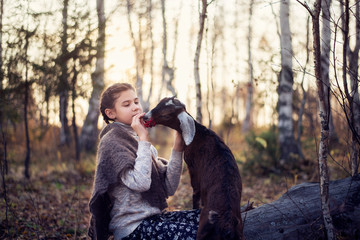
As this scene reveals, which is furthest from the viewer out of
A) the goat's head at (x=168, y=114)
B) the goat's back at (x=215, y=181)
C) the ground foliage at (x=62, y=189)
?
the ground foliage at (x=62, y=189)

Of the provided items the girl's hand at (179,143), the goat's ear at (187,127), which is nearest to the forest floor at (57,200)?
the girl's hand at (179,143)

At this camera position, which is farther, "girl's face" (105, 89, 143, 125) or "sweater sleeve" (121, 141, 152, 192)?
"girl's face" (105, 89, 143, 125)

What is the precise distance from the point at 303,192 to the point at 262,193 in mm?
3548

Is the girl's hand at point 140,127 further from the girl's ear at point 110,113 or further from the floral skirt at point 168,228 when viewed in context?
the floral skirt at point 168,228

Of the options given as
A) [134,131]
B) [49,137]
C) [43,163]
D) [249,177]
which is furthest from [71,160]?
[134,131]

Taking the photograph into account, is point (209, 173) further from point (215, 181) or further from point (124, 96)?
point (124, 96)

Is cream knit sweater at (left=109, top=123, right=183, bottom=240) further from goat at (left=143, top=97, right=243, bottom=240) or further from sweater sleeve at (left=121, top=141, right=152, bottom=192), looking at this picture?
goat at (left=143, top=97, right=243, bottom=240)

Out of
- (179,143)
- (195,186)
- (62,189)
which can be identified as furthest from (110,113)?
(62,189)

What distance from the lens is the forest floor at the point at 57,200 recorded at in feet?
14.9

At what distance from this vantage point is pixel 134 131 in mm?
3066

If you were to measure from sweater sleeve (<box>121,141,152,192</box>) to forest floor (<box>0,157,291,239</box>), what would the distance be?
64.0 inches

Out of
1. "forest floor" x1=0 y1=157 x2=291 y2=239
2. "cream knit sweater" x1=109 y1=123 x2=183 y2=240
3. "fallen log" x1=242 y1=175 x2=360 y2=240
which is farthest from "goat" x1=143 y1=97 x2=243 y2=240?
"forest floor" x1=0 y1=157 x2=291 y2=239

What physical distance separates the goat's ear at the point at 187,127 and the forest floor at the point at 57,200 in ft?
4.95

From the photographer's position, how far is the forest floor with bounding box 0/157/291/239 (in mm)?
4547
